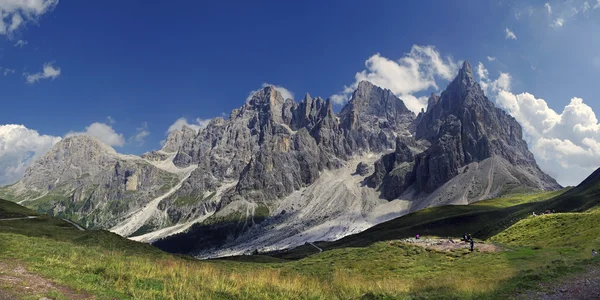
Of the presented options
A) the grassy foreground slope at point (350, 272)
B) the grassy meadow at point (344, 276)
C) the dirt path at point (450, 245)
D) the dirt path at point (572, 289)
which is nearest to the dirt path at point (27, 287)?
the grassy meadow at point (344, 276)

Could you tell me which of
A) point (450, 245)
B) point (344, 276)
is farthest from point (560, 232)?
point (344, 276)

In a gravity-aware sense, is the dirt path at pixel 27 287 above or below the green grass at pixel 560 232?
above

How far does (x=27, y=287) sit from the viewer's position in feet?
57.0

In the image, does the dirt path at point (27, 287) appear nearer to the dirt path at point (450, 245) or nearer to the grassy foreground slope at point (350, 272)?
the grassy foreground slope at point (350, 272)

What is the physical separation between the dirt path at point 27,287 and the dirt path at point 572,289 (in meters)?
25.7

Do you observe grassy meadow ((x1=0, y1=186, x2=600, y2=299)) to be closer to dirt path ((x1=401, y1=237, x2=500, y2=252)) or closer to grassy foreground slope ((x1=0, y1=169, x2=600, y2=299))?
grassy foreground slope ((x1=0, y1=169, x2=600, y2=299))

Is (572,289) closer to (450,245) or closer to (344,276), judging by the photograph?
Result: (344,276)

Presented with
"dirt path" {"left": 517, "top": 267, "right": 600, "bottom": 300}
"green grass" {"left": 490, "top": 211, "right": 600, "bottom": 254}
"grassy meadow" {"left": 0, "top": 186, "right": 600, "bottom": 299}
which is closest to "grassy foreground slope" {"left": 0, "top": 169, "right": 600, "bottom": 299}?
"grassy meadow" {"left": 0, "top": 186, "right": 600, "bottom": 299}

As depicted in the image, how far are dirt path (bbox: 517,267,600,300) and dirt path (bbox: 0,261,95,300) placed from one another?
25.7 metres

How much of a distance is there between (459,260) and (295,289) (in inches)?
1008

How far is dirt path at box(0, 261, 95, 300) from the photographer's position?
1611cm

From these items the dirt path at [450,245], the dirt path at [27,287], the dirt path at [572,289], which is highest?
the dirt path at [27,287]

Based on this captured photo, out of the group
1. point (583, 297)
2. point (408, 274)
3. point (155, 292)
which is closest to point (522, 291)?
point (583, 297)

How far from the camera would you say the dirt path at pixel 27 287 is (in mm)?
16109
